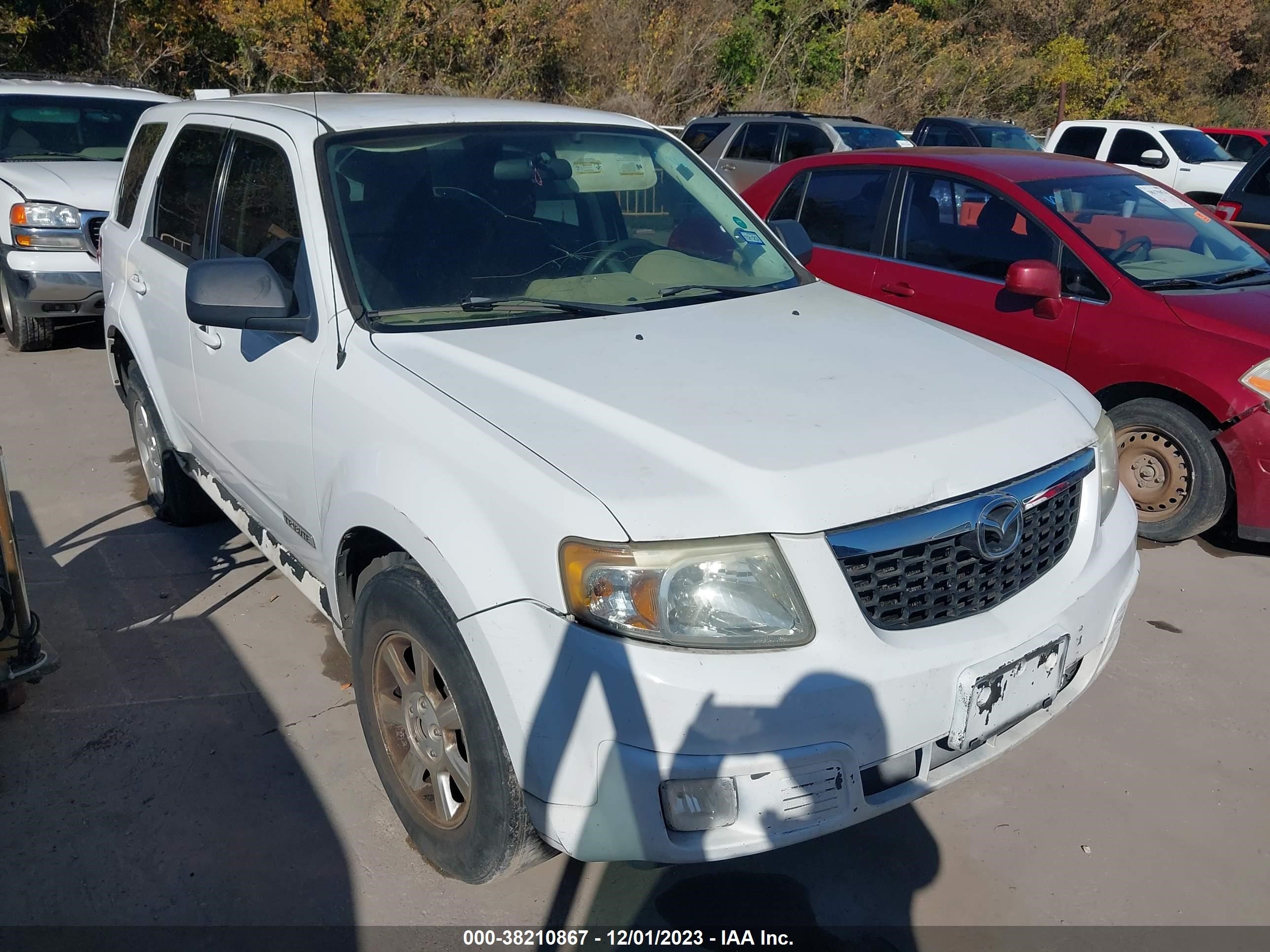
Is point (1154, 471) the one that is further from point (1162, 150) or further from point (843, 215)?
point (1162, 150)

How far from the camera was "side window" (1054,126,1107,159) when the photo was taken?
15.8 meters

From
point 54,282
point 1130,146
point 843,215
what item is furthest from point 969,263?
point 1130,146

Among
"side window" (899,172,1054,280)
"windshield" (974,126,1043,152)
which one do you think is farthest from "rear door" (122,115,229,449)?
"windshield" (974,126,1043,152)

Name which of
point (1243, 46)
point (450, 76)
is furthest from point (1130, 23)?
point (450, 76)

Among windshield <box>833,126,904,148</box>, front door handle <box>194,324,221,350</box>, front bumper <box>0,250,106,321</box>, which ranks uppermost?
front door handle <box>194,324,221,350</box>

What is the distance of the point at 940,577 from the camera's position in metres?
2.33

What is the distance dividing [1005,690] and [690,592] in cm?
81

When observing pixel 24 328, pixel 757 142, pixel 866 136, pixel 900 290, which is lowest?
pixel 24 328

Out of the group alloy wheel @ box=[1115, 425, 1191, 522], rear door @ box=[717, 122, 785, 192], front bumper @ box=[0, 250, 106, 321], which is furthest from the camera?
rear door @ box=[717, 122, 785, 192]

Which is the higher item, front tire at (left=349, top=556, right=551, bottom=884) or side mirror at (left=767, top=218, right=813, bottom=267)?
side mirror at (left=767, top=218, right=813, bottom=267)

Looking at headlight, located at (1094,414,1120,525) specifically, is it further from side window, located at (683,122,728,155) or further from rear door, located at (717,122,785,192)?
side window, located at (683,122,728,155)

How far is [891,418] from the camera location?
251cm

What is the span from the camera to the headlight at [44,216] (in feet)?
23.9

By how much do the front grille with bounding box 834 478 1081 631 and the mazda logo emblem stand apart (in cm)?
2
